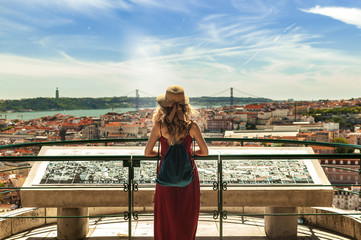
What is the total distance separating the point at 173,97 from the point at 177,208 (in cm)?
74

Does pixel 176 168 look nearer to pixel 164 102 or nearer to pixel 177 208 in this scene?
pixel 177 208

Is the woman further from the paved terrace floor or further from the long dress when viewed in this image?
the paved terrace floor

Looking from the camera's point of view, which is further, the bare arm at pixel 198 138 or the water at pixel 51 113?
the water at pixel 51 113

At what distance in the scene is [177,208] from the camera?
2217 mm

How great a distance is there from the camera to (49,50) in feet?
399

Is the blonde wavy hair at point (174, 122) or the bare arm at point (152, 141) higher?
the blonde wavy hair at point (174, 122)

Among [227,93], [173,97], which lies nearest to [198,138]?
[173,97]

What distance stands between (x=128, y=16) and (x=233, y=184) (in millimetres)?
129016

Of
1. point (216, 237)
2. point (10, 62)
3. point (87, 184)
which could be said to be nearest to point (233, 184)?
point (216, 237)

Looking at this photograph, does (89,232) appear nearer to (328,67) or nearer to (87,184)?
(87,184)

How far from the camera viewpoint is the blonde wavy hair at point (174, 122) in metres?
2.13

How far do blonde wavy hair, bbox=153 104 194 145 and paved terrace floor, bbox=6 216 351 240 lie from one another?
1415 mm

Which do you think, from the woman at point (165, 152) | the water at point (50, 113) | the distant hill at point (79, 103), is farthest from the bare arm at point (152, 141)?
the water at point (50, 113)

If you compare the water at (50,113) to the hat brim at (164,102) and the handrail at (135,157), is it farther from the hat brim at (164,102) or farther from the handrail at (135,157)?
the hat brim at (164,102)
